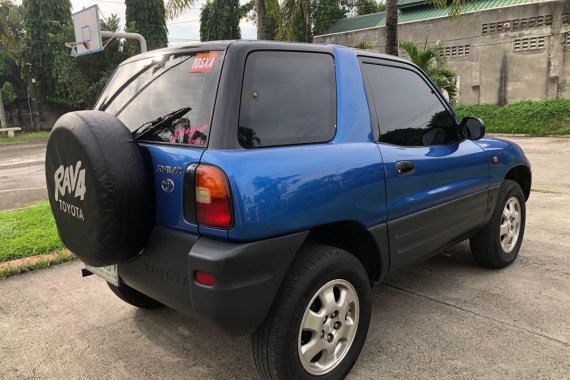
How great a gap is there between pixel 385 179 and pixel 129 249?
143 centimetres

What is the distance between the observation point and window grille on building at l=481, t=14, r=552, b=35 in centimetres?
2106

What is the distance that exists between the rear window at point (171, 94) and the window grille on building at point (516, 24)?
75.9ft

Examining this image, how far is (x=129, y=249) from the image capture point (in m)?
2.25

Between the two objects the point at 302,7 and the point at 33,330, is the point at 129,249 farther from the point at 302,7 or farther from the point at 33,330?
the point at 302,7

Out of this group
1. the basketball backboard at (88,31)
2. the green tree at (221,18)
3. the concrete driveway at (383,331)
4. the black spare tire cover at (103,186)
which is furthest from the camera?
the green tree at (221,18)

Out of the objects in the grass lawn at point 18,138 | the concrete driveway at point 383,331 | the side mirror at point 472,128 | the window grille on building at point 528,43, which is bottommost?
the concrete driveway at point 383,331

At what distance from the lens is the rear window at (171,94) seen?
2246 mm

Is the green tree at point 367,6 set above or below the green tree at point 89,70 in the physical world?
above

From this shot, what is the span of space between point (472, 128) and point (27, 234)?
Result: 4.64 meters

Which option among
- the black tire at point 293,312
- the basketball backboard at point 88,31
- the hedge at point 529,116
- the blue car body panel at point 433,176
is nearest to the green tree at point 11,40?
the basketball backboard at point 88,31

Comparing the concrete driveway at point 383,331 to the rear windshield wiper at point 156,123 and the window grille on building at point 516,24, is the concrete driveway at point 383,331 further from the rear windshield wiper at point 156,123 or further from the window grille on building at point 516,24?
the window grille on building at point 516,24

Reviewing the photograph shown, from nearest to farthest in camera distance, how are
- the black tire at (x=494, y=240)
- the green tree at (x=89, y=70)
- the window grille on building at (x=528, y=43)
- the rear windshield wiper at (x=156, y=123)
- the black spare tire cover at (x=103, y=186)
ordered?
the black spare tire cover at (x=103, y=186), the rear windshield wiper at (x=156, y=123), the black tire at (x=494, y=240), the window grille on building at (x=528, y=43), the green tree at (x=89, y=70)

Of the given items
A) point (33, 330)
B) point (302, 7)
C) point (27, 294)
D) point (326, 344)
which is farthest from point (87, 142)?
point (302, 7)

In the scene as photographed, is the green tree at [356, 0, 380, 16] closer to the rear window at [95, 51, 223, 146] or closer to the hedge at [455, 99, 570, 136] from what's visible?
the hedge at [455, 99, 570, 136]
